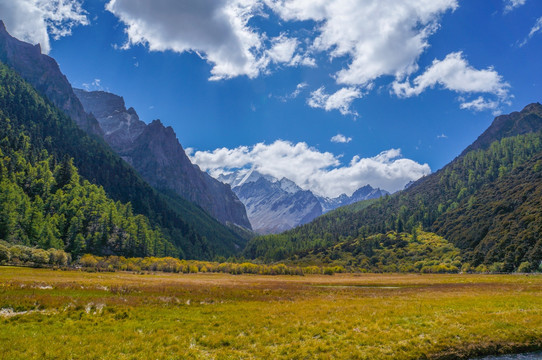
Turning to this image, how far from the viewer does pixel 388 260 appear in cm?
19062

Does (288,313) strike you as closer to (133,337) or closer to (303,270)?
(133,337)

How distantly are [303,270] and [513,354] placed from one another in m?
151

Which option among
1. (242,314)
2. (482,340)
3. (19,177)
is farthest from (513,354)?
(19,177)

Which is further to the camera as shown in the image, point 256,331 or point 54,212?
point 54,212

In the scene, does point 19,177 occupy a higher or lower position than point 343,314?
higher

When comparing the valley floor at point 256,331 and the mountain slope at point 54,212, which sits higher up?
the mountain slope at point 54,212

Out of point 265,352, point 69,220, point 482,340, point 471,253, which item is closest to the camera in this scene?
point 265,352

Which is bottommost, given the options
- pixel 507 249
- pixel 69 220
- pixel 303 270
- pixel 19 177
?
pixel 303 270

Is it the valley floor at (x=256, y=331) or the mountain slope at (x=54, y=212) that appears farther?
the mountain slope at (x=54, y=212)

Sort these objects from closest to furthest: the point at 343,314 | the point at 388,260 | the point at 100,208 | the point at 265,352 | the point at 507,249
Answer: the point at 265,352, the point at 343,314, the point at 507,249, the point at 100,208, the point at 388,260

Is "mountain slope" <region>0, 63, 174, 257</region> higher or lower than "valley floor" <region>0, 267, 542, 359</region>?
higher

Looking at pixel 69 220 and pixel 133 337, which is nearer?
pixel 133 337

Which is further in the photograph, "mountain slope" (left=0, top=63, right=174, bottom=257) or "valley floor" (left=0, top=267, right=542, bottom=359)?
"mountain slope" (left=0, top=63, right=174, bottom=257)

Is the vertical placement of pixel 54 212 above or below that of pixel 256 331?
above
